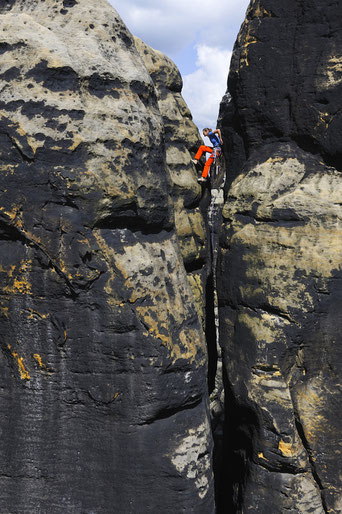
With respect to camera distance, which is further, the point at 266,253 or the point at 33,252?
the point at 266,253

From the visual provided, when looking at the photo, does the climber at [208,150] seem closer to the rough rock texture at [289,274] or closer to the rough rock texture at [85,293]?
the rough rock texture at [289,274]

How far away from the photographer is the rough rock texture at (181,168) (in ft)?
14.7

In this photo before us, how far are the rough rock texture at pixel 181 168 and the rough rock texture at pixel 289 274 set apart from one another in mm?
1161

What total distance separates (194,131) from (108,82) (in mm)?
2727

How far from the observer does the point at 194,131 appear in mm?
5027

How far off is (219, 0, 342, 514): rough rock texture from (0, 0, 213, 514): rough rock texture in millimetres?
738

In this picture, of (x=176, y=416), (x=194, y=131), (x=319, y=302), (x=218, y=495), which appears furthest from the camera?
(x=194, y=131)

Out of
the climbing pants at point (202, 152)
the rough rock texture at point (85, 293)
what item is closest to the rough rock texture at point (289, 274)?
the rough rock texture at point (85, 293)

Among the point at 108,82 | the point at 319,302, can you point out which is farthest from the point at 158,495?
the point at 108,82

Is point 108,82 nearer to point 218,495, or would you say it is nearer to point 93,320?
point 93,320

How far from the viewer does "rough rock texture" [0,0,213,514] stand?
2262mm

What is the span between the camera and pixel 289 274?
10.1 ft

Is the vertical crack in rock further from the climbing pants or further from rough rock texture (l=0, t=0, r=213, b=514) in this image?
the climbing pants

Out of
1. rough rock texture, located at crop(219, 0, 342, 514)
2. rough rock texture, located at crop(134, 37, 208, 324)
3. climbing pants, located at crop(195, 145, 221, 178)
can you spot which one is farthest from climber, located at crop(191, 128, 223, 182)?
rough rock texture, located at crop(219, 0, 342, 514)
